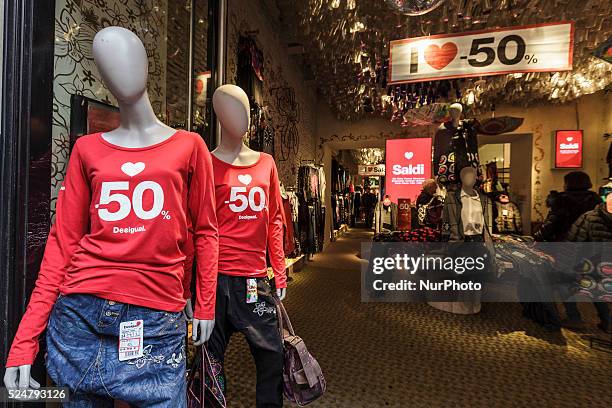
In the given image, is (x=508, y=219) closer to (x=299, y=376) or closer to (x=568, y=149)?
(x=568, y=149)

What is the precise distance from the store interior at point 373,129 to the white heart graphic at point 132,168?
511 mm

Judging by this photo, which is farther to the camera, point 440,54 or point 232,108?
point 440,54

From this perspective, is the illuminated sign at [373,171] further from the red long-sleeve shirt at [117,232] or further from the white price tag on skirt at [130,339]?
the white price tag on skirt at [130,339]

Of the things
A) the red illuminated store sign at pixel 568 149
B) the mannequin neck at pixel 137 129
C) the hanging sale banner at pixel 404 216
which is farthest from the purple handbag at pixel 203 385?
the red illuminated store sign at pixel 568 149

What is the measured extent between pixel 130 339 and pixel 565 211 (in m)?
3.90

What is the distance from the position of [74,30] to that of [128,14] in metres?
0.35

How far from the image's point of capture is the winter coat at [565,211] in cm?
311

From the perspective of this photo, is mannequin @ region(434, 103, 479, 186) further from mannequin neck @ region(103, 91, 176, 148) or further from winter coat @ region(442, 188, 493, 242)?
mannequin neck @ region(103, 91, 176, 148)

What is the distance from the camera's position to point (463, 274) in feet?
11.3

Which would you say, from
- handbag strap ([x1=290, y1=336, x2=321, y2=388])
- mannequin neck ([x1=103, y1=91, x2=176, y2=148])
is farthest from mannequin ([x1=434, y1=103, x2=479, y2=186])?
mannequin neck ([x1=103, y1=91, x2=176, y2=148])

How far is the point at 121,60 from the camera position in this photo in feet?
2.89

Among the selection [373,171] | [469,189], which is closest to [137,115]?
[469,189]

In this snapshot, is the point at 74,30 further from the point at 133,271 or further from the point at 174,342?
the point at 174,342

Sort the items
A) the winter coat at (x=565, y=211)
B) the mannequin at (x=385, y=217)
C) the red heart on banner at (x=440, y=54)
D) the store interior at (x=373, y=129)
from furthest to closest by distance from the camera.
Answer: the mannequin at (x=385, y=217), the winter coat at (x=565, y=211), the red heart on banner at (x=440, y=54), the store interior at (x=373, y=129)
